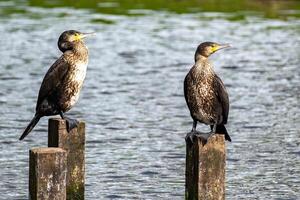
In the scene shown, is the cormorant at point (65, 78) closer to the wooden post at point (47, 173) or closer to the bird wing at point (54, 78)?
the bird wing at point (54, 78)

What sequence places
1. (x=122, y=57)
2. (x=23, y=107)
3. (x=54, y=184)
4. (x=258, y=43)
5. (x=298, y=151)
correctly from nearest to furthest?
1. (x=54, y=184)
2. (x=298, y=151)
3. (x=23, y=107)
4. (x=122, y=57)
5. (x=258, y=43)

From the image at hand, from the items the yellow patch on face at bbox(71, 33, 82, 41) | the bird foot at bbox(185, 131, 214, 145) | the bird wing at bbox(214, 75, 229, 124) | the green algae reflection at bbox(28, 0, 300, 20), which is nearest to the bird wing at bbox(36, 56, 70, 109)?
the yellow patch on face at bbox(71, 33, 82, 41)

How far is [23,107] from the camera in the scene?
745 inches

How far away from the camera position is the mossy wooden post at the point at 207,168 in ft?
32.9

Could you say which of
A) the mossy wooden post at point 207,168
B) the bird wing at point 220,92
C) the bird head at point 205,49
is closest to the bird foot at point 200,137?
the mossy wooden post at point 207,168

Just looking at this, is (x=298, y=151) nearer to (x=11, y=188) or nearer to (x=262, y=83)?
(x=11, y=188)

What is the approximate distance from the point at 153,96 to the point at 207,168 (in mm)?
10323

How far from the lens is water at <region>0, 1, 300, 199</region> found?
548 inches

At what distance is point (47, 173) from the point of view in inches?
382

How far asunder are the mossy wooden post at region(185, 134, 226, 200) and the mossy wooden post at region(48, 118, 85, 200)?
139cm

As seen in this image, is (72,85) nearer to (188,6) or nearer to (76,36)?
(76,36)

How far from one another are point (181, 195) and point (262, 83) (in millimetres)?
9495

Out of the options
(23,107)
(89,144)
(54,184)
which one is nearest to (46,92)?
(54,184)

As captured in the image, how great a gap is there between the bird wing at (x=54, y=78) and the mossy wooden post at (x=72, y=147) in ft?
1.66
